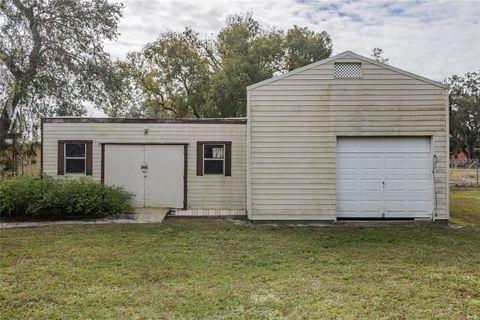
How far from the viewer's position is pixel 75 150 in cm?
1130

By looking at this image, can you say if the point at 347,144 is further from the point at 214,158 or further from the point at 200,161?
the point at 200,161

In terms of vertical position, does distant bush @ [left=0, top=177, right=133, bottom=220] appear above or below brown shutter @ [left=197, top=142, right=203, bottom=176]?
below

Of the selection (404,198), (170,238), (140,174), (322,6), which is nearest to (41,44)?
(140,174)

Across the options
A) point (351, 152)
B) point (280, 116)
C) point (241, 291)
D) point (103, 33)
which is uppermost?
point (103, 33)

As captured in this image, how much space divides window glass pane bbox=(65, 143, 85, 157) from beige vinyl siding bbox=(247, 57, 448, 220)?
17.4 feet

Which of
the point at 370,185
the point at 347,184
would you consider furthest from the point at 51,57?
the point at 370,185

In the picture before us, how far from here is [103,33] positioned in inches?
695

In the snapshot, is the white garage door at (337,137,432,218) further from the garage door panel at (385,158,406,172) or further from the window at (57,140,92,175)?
the window at (57,140,92,175)

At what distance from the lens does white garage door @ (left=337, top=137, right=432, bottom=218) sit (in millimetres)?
9445

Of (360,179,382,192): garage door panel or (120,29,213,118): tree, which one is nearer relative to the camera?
(360,179,382,192): garage door panel

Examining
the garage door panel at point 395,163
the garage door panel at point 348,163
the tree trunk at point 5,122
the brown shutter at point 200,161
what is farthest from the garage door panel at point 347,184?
the tree trunk at point 5,122

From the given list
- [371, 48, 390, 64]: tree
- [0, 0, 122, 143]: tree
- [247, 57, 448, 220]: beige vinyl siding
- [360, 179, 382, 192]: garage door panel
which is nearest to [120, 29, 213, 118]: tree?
[0, 0, 122, 143]: tree

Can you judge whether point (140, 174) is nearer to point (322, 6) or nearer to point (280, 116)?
point (280, 116)

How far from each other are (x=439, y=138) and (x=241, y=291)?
722cm
